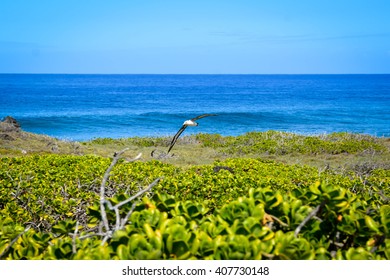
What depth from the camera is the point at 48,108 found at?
186 ft

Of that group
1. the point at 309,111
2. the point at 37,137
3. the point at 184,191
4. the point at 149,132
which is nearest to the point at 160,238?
the point at 184,191

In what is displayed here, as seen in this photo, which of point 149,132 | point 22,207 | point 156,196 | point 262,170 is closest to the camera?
point 156,196

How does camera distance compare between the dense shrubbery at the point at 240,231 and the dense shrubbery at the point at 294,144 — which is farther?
the dense shrubbery at the point at 294,144

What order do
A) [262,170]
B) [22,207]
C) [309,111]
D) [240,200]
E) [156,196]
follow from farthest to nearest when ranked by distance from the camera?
[309,111] → [262,170] → [22,207] → [156,196] → [240,200]

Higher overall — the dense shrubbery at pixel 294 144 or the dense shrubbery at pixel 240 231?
the dense shrubbery at pixel 240 231

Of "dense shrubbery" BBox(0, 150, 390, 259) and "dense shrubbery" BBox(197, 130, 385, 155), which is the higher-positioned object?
"dense shrubbery" BBox(0, 150, 390, 259)

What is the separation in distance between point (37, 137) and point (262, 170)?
39.6ft

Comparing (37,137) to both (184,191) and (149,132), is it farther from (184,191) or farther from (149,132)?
(149,132)

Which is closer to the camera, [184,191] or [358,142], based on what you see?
[184,191]

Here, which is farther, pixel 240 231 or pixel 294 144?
pixel 294 144

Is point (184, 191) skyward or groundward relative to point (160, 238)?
groundward

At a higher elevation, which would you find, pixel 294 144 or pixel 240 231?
pixel 240 231

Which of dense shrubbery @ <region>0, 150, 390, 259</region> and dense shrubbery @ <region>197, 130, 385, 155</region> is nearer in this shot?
dense shrubbery @ <region>0, 150, 390, 259</region>
